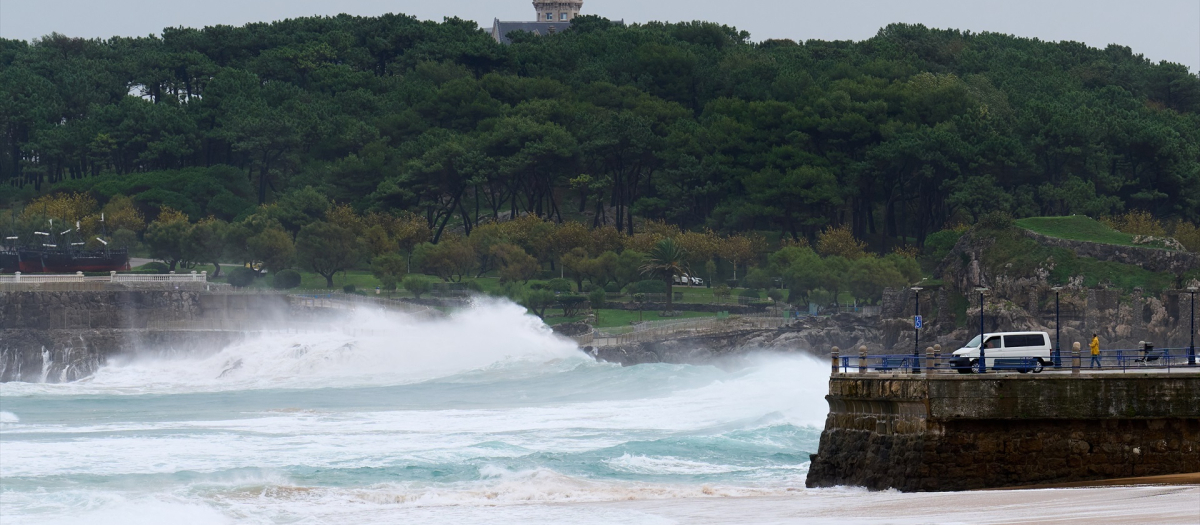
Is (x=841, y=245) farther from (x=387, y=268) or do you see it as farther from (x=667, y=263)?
(x=387, y=268)

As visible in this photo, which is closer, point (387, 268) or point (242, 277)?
point (387, 268)

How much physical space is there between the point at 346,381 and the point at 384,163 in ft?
122

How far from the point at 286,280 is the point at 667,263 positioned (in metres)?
19.6

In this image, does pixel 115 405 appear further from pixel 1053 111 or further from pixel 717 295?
pixel 1053 111

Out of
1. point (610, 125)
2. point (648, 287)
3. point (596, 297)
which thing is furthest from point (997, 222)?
point (610, 125)

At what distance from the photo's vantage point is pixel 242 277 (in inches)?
3312

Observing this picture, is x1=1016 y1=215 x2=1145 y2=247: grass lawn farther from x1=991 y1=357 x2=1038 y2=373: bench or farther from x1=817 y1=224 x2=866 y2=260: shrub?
x1=991 y1=357 x2=1038 y2=373: bench

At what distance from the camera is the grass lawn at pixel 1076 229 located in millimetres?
67750

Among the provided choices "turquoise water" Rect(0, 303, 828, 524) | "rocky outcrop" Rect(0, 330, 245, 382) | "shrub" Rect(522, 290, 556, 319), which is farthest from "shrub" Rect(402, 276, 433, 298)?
"rocky outcrop" Rect(0, 330, 245, 382)

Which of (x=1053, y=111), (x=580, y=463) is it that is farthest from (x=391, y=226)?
(x=580, y=463)

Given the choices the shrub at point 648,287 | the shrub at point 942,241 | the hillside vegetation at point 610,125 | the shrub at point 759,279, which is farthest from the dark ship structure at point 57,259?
the shrub at point 942,241

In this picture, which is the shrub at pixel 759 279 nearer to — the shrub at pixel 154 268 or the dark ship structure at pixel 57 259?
the shrub at pixel 154 268

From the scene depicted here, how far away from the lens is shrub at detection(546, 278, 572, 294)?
79.4 meters

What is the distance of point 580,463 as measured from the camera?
110 ft
